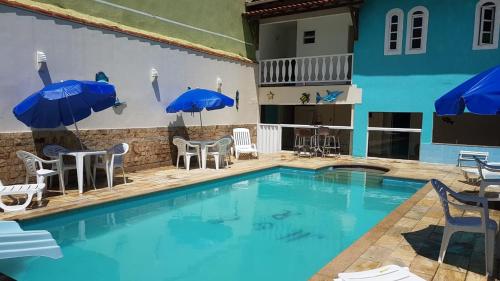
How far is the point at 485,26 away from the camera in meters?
11.5

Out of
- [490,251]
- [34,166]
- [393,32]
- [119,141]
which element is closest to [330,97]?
[393,32]

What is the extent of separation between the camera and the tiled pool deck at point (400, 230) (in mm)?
4195

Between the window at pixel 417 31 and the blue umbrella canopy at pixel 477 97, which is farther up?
the window at pixel 417 31

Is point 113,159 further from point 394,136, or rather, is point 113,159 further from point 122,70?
point 394,136

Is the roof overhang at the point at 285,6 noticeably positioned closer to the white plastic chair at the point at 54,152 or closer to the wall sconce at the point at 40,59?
the wall sconce at the point at 40,59

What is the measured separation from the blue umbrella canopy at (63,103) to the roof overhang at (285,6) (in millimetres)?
8465

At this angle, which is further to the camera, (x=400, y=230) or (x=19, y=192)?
(x=19, y=192)

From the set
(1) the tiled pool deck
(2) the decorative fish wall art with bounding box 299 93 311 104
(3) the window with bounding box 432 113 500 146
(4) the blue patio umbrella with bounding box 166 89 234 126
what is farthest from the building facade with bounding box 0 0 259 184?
(3) the window with bounding box 432 113 500 146

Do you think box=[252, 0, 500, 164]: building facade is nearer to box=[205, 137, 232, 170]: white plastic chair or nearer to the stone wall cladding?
the stone wall cladding

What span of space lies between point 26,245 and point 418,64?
493 inches

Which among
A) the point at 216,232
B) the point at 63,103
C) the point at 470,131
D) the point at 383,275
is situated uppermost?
the point at 63,103

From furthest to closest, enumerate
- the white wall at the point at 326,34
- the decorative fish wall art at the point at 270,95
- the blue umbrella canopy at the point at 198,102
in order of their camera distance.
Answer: the decorative fish wall art at the point at 270,95 → the white wall at the point at 326,34 → the blue umbrella canopy at the point at 198,102

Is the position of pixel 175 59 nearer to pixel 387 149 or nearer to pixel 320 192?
pixel 320 192

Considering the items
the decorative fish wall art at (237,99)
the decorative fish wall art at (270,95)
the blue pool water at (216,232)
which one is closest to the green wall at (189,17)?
the decorative fish wall art at (237,99)
